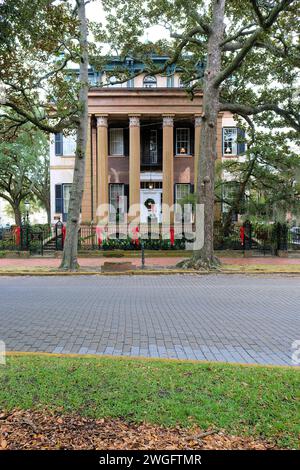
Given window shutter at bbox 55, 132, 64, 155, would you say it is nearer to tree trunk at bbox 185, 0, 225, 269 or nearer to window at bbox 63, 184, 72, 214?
window at bbox 63, 184, 72, 214

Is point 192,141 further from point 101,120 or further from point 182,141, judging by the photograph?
point 101,120

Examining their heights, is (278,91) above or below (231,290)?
above

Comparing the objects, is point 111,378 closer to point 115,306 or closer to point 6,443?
point 6,443

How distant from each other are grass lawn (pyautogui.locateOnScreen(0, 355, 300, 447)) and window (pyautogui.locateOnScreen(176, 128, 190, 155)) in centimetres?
2317

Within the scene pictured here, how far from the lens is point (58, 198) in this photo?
2641cm

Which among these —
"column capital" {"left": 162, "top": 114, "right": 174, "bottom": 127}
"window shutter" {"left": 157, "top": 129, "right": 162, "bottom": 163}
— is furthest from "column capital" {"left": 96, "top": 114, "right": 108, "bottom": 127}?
"window shutter" {"left": 157, "top": 129, "right": 162, "bottom": 163}

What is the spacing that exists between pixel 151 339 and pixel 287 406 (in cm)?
265

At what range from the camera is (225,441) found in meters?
2.70

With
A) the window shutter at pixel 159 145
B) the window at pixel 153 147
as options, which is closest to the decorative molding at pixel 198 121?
the window shutter at pixel 159 145

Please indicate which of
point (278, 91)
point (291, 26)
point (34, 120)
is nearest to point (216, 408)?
point (34, 120)

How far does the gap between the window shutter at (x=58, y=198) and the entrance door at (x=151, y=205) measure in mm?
6309

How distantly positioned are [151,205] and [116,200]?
2633 mm

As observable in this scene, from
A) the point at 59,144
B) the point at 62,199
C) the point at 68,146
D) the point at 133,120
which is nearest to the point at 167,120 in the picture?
the point at 133,120

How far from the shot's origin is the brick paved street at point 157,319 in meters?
5.07
